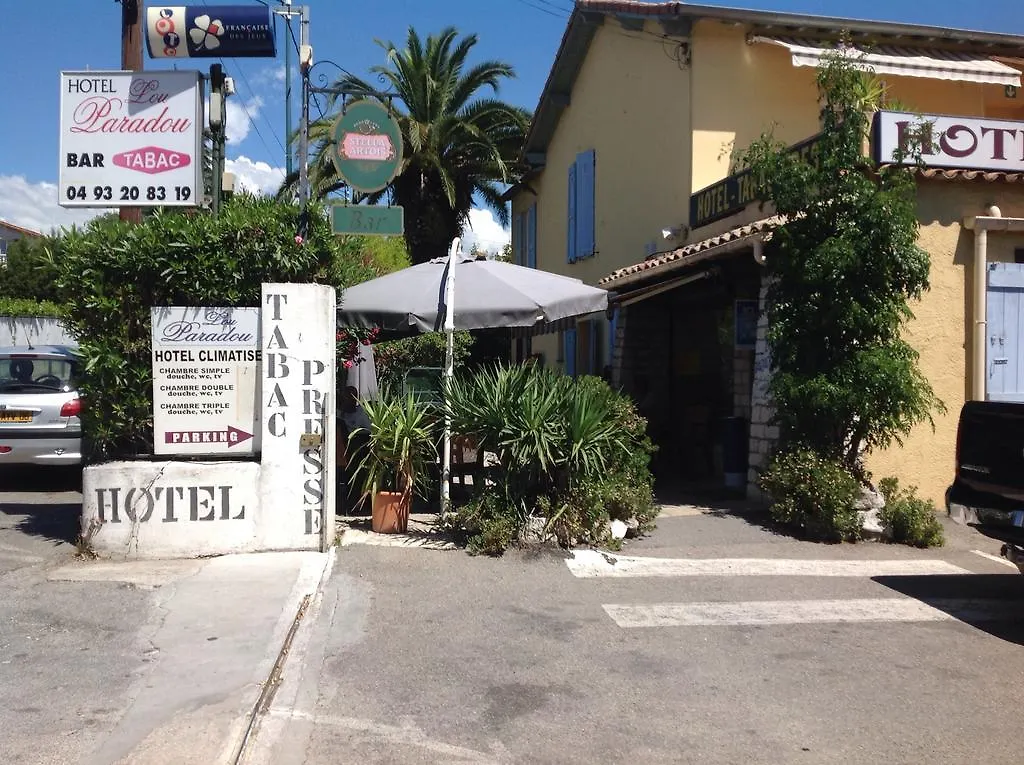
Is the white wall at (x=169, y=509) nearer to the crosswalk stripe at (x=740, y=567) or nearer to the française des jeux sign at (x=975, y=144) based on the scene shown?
the crosswalk stripe at (x=740, y=567)

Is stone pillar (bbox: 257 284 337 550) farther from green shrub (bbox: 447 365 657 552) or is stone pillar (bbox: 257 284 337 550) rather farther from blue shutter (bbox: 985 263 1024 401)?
blue shutter (bbox: 985 263 1024 401)

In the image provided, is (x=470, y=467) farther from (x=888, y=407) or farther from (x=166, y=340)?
(x=888, y=407)

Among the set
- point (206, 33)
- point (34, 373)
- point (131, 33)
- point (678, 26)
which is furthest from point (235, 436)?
point (678, 26)

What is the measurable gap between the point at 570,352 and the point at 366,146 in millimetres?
9885

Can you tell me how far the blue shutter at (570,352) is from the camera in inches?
703

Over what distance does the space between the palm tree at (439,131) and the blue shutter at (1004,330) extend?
41.1 ft

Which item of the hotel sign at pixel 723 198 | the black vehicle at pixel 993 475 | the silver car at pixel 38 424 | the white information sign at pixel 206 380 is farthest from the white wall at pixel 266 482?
the hotel sign at pixel 723 198

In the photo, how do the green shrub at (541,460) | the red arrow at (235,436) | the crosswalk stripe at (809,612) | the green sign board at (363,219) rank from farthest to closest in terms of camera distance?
the green sign board at (363,219) → the green shrub at (541,460) → the red arrow at (235,436) → the crosswalk stripe at (809,612)

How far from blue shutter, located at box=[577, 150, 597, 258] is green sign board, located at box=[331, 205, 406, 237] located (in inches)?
347

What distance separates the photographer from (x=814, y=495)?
8344mm

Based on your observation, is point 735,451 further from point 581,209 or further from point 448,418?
point 581,209

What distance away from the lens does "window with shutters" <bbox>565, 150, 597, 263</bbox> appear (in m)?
16.7

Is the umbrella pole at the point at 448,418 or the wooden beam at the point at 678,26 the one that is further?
the wooden beam at the point at 678,26

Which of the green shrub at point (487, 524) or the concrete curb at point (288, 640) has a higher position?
the green shrub at point (487, 524)
